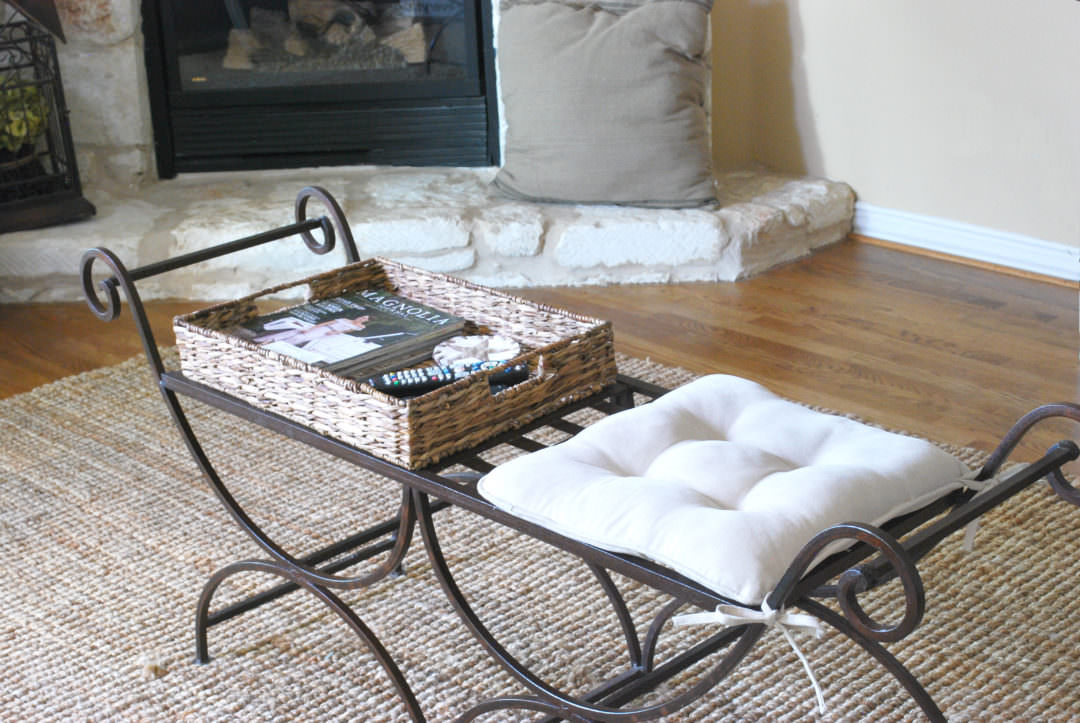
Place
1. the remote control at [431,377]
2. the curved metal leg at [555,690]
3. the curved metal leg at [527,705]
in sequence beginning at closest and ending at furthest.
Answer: the curved metal leg at [555,690], the curved metal leg at [527,705], the remote control at [431,377]

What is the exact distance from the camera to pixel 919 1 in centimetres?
310

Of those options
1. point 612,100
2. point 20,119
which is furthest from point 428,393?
point 20,119

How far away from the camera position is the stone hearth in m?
3.01

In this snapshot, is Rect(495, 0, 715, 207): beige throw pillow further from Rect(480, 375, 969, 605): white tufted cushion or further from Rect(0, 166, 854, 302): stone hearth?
Rect(480, 375, 969, 605): white tufted cushion

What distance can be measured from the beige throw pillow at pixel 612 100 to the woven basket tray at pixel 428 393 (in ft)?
5.27

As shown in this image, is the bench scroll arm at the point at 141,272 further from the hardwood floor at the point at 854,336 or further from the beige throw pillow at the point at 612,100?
the beige throw pillow at the point at 612,100

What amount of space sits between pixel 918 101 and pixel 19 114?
2200mm

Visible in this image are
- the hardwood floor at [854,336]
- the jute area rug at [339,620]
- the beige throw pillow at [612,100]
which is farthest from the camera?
the beige throw pillow at [612,100]

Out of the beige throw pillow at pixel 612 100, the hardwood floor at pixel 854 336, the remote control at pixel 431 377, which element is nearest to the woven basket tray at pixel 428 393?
the remote control at pixel 431 377

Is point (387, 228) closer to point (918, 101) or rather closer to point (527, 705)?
point (918, 101)

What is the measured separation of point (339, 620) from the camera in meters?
1.72

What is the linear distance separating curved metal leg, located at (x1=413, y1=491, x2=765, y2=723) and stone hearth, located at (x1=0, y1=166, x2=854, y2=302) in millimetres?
1794

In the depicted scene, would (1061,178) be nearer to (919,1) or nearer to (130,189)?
(919,1)

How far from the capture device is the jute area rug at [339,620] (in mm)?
1531
